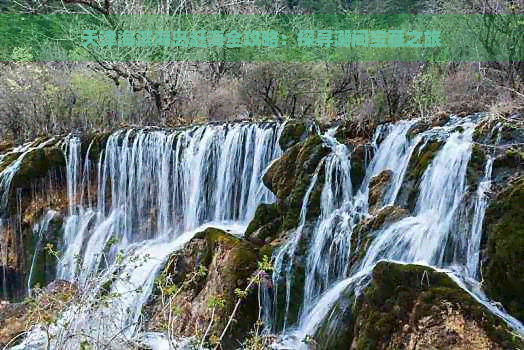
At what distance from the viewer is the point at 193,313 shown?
9.28m

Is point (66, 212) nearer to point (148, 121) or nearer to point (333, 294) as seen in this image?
point (148, 121)

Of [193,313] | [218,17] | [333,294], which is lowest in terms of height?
[193,313]

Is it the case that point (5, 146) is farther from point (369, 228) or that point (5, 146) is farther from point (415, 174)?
point (415, 174)

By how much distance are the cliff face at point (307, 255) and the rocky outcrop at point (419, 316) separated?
11 millimetres

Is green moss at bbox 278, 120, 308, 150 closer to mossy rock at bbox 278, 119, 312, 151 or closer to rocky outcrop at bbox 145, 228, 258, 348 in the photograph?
mossy rock at bbox 278, 119, 312, 151

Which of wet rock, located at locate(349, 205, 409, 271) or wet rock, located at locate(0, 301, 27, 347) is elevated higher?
wet rock, located at locate(349, 205, 409, 271)

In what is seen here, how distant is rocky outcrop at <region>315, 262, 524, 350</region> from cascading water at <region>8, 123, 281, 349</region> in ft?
17.6

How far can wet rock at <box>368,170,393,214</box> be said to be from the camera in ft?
31.9

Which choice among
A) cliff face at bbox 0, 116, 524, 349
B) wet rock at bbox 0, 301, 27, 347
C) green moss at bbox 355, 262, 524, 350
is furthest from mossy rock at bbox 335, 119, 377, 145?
wet rock at bbox 0, 301, 27, 347

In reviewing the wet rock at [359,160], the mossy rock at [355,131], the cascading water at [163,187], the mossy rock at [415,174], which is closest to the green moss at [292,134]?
the cascading water at [163,187]

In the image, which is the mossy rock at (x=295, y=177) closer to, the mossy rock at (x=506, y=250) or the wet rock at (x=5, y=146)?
the mossy rock at (x=506, y=250)

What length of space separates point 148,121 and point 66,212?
21.6 ft

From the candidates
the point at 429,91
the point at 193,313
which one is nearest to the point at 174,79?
the point at 429,91

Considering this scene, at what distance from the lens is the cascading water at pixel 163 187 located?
42.4 ft
